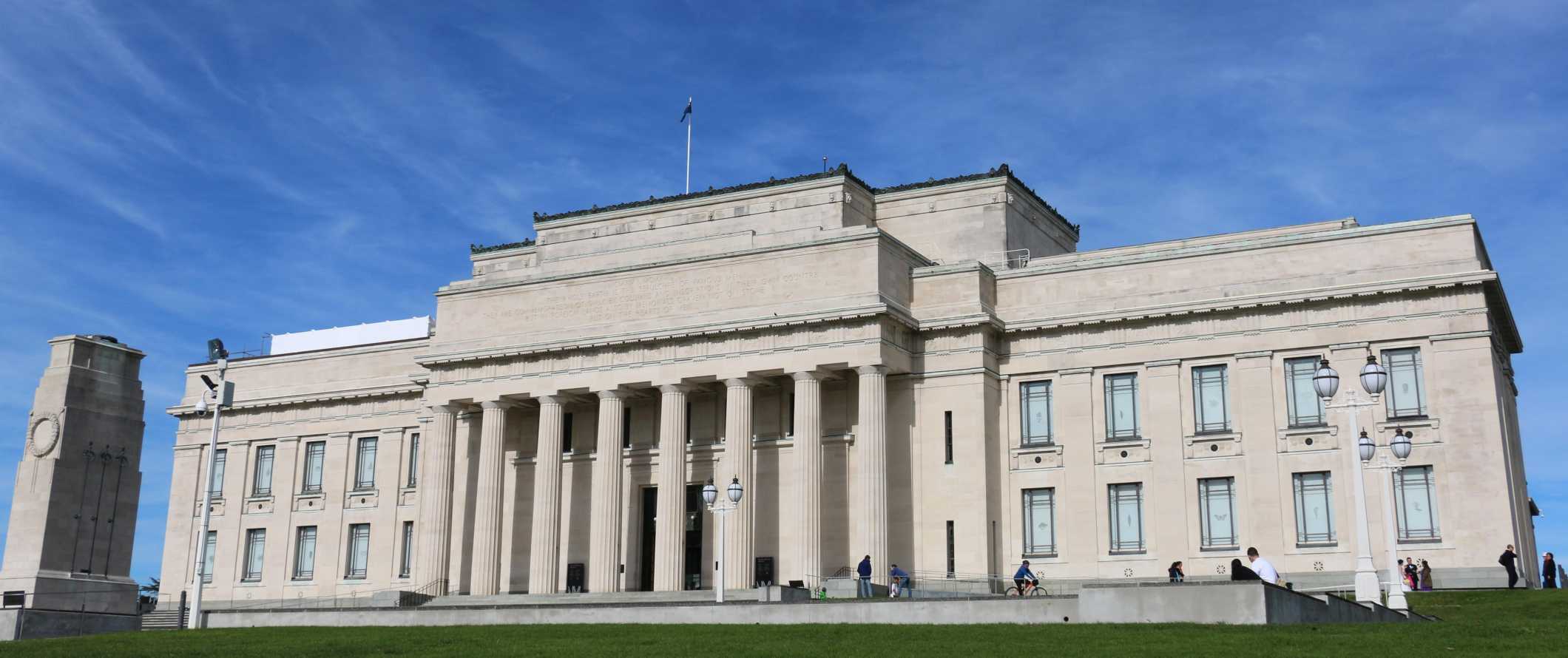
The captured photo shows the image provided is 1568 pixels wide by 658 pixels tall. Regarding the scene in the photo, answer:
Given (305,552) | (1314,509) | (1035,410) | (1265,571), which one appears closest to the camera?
(1265,571)

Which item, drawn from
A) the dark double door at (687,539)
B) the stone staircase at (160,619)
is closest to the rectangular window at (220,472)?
the stone staircase at (160,619)

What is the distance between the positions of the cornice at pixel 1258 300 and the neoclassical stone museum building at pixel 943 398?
0.29 feet

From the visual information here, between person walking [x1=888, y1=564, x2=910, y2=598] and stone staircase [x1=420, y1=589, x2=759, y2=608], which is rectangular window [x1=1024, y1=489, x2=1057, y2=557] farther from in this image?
stone staircase [x1=420, y1=589, x2=759, y2=608]

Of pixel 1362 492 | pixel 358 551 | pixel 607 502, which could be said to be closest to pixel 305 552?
pixel 358 551

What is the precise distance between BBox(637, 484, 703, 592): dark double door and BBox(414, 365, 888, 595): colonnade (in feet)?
3.79

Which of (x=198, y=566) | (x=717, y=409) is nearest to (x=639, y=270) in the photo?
(x=717, y=409)

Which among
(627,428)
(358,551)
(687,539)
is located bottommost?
(358,551)

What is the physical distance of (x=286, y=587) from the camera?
63031 millimetres

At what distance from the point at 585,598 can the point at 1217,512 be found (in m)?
20.3

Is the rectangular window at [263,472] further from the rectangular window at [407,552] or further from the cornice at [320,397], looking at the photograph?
the rectangular window at [407,552]

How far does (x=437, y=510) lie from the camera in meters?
55.4

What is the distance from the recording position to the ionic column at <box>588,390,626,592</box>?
5106 cm

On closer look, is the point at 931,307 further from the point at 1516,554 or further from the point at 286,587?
the point at 286,587

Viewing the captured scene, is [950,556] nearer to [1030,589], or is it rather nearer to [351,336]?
[1030,589]
